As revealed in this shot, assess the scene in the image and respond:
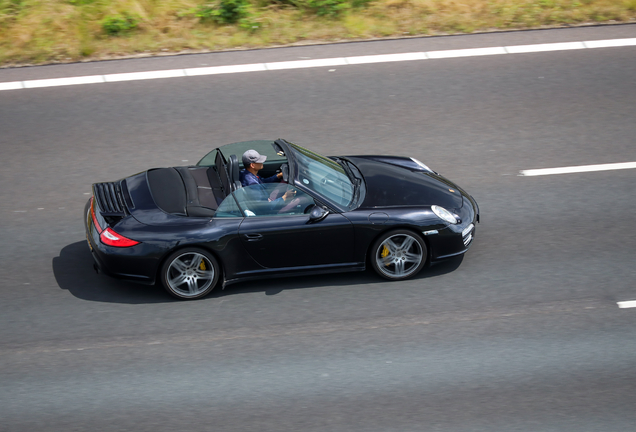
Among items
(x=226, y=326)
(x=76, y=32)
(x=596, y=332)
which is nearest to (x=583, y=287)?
(x=596, y=332)

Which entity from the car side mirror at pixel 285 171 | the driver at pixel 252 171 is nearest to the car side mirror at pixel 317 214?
the car side mirror at pixel 285 171

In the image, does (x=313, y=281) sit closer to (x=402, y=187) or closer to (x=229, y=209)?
(x=229, y=209)

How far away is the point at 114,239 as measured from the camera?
306 inches

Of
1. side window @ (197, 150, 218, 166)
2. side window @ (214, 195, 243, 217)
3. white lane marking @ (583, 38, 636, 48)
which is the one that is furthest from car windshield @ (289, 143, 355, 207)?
white lane marking @ (583, 38, 636, 48)

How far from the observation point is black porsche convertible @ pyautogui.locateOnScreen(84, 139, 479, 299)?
7.76 meters

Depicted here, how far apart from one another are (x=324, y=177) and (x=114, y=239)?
2379 mm

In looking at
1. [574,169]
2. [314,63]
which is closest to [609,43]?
[574,169]

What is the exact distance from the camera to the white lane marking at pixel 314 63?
12.4m

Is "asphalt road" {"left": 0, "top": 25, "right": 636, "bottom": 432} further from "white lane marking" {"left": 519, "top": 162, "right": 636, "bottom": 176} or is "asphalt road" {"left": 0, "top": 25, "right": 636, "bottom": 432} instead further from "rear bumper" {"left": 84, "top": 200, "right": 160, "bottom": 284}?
"rear bumper" {"left": 84, "top": 200, "right": 160, "bottom": 284}

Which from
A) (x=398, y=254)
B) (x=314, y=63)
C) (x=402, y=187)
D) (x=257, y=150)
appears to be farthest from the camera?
(x=314, y=63)

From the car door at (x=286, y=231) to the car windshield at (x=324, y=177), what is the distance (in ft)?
0.69

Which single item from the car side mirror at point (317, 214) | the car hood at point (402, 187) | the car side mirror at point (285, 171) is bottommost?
the car hood at point (402, 187)

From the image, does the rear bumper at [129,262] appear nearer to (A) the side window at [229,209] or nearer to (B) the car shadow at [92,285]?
(B) the car shadow at [92,285]

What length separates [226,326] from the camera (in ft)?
24.8
